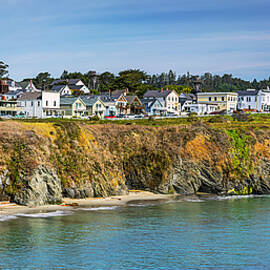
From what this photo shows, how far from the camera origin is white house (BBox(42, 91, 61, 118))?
4305 inches

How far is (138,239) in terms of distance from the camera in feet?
98.3

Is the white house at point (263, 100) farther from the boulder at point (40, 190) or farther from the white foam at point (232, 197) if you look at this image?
the boulder at point (40, 190)

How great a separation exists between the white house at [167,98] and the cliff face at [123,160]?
91004 mm

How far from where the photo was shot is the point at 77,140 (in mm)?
46000

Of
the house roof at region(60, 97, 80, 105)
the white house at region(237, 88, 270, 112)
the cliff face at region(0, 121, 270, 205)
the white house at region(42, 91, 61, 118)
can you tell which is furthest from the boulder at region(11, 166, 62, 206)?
the white house at region(237, 88, 270, 112)

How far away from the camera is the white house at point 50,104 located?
359ft

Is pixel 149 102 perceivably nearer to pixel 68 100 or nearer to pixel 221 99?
pixel 221 99

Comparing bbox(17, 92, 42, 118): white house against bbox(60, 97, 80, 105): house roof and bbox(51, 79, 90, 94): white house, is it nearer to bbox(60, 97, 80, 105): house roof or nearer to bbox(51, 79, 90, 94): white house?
bbox(60, 97, 80, 105): house roof

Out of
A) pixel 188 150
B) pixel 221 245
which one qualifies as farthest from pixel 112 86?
pixel 221 245

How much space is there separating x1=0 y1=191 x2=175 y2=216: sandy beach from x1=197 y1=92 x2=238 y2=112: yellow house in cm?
10389

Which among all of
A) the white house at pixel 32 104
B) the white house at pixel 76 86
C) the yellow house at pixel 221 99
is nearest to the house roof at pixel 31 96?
the white house at pixel 32 104

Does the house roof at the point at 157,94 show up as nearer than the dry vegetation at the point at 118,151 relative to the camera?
No

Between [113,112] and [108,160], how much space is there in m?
80.3

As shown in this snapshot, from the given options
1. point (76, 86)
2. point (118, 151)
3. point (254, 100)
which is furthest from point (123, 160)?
point (254, 100)
